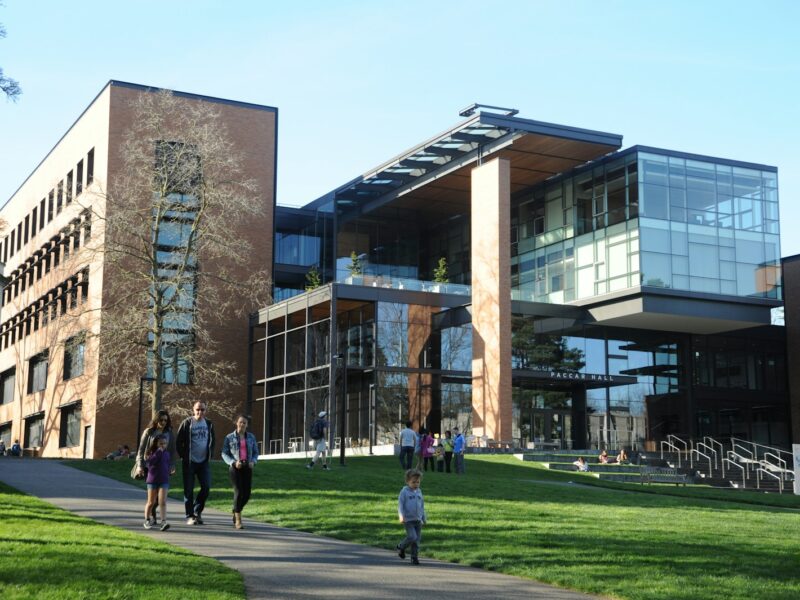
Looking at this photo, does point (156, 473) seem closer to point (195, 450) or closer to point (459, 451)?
point (195, 450)

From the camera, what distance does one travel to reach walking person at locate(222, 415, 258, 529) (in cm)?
1505

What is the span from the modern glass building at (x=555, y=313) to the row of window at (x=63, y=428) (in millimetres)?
8638

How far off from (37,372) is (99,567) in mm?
52228

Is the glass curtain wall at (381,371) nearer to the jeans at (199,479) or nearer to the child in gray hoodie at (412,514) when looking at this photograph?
the jeans at (199,479)

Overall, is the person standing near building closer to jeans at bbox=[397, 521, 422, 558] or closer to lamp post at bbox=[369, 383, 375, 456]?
lamp post at bbox=[369, 383, 375, 456]

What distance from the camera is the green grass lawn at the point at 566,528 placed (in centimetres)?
1179

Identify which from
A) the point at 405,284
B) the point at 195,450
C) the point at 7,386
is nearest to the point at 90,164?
the point at 405,284

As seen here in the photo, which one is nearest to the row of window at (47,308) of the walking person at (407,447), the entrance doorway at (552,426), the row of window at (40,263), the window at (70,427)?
the row of window at (40,263)

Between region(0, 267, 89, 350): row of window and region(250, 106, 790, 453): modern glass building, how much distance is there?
893 cm

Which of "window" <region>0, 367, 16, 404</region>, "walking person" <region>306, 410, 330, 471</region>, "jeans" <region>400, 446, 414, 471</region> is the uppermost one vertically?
"window" <region>0, 367, 16, 404</region>

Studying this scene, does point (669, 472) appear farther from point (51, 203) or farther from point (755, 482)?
point (51, 203)

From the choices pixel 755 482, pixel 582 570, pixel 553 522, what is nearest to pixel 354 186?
pixel 755 482

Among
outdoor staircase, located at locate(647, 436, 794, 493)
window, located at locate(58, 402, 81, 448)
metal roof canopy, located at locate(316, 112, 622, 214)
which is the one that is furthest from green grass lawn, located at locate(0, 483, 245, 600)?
window, located at locate(58, 402, 81, 448)

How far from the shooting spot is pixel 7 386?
66.6m
